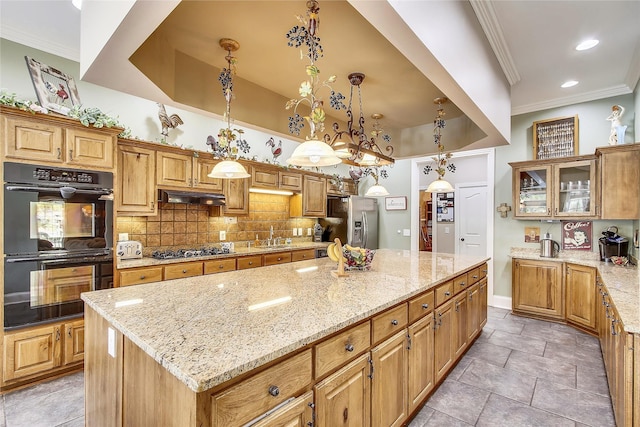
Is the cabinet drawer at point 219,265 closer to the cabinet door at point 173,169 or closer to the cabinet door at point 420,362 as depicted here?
the cabinet door at point 173,169

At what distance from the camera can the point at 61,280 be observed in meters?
2.60

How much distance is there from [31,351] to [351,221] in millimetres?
4266

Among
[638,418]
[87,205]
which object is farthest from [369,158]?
[87,205]

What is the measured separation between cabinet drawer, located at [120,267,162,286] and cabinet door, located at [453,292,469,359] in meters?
2.93

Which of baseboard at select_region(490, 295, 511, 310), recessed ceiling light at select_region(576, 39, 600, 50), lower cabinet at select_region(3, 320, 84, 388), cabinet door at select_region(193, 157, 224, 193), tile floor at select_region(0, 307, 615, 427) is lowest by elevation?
tile floor at select_region(0, 307, 615, 427)

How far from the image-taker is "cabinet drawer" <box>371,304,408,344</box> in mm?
1609

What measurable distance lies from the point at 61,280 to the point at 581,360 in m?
4.85

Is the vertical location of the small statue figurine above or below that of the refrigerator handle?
above

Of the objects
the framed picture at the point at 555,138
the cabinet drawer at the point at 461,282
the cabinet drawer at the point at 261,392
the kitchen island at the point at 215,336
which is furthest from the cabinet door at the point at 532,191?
the cabinet drawer at the point at 261,392

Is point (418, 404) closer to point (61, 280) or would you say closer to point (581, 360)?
point (581, 360)

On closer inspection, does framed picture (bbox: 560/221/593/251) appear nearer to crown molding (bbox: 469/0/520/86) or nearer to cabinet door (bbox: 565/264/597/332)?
cabinet door (bbox: 565/264/597/332)

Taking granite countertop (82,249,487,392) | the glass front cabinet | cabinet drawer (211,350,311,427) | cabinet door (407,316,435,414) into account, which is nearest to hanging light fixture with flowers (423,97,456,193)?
granite countertop (82,249,487,392)

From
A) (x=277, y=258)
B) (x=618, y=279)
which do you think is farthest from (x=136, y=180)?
(x=618, y=279)

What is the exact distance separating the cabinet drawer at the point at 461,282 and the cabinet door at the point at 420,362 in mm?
605
